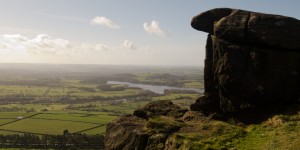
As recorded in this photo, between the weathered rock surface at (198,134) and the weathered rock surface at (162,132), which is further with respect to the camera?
the weathered rock surface at (162,132)

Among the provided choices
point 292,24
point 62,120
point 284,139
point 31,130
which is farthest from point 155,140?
point 62,120

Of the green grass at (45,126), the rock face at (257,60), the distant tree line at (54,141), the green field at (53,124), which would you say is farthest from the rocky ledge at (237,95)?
the green grass at (45,126)

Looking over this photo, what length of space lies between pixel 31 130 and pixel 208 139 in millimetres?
123750

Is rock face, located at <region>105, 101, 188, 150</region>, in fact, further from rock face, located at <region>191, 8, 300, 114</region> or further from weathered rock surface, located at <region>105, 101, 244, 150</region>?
rock face, located at <region>191, 8, 300, 114</region>

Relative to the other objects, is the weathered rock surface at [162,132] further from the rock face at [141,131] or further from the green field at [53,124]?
the green field at [53,124]

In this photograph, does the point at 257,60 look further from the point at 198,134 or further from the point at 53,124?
the point at 53,124

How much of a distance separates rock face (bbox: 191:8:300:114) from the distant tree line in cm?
8847

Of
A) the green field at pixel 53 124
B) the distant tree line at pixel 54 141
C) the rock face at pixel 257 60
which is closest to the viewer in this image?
the rock face at pixel 257 60

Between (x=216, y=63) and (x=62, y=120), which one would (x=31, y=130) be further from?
(x=216, y=63)

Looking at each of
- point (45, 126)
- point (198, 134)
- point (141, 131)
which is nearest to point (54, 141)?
point (45, 126)

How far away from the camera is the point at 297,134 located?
21594mm

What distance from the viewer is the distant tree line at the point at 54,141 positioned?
113m

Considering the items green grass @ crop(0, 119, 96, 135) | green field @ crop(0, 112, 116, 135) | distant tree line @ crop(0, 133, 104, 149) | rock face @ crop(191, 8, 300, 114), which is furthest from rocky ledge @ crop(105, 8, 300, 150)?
green grass @ crop(0, 119, 96, 135)

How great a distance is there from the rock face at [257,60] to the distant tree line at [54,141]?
290ft
